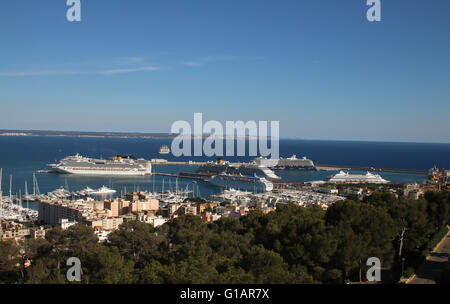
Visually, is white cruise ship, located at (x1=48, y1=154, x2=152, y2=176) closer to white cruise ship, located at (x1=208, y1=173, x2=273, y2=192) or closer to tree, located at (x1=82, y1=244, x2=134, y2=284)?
white cruise ship, located at (x1=208, y1=173, x2=273, y2=192)

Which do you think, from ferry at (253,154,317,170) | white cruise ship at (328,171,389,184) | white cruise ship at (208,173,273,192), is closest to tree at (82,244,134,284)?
white cruise ship at (208,173,273,192)

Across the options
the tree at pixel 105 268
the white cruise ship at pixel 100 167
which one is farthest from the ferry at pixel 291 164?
the tree at pixel 105 268

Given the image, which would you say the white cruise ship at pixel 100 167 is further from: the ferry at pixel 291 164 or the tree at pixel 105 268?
the tree at pixel 105 268

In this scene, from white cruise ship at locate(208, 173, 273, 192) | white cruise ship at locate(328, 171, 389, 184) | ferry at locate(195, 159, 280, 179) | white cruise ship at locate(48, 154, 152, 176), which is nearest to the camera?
white cruise ship at locate(208, 173, 273, 192)
